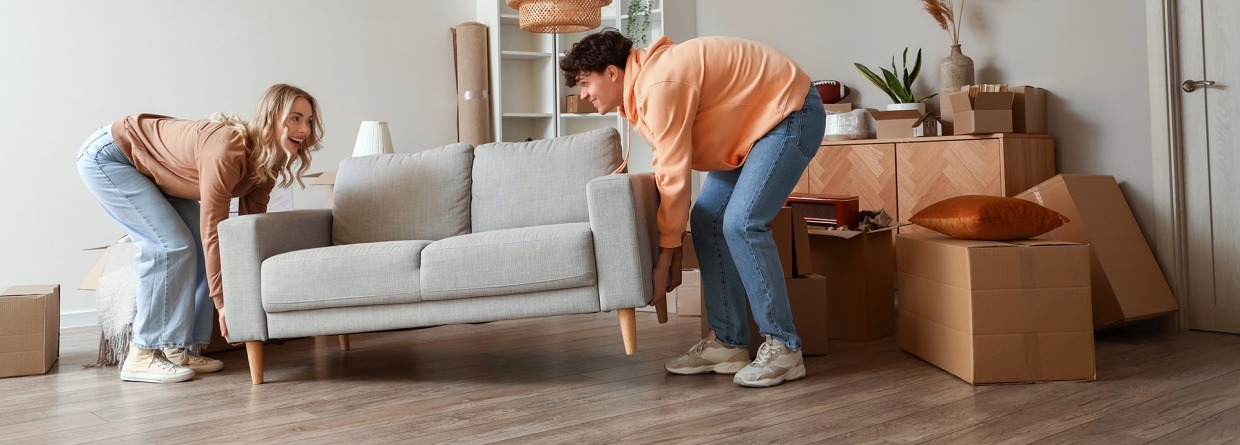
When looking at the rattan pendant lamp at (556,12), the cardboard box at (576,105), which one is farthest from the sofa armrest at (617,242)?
the cardboard box at (576,105)

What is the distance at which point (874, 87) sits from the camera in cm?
456

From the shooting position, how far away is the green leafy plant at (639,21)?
5434 mm

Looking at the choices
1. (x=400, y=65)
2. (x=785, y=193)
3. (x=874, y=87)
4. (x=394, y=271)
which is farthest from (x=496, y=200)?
(x=400, y=65)

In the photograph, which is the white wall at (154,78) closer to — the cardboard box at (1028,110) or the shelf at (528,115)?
the shelf at (528,115)

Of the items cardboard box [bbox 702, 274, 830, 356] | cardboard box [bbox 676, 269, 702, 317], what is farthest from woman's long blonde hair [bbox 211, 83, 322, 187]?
cardboard box [bbox 676, 269, 702, 317]

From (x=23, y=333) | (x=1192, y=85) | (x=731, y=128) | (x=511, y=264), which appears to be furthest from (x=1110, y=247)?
(x=23, y=333)

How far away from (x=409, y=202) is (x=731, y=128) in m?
1.23

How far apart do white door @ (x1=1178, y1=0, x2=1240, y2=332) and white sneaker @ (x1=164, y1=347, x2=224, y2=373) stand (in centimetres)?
329

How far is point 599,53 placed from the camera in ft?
8.12

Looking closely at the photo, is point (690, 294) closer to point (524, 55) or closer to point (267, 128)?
point (267, 128)

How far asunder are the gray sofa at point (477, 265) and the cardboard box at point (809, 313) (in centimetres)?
53

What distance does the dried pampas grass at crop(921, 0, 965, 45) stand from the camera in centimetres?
405

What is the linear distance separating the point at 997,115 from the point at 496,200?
1.96 meters

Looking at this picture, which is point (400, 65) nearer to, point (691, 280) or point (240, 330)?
point (691, 280)
